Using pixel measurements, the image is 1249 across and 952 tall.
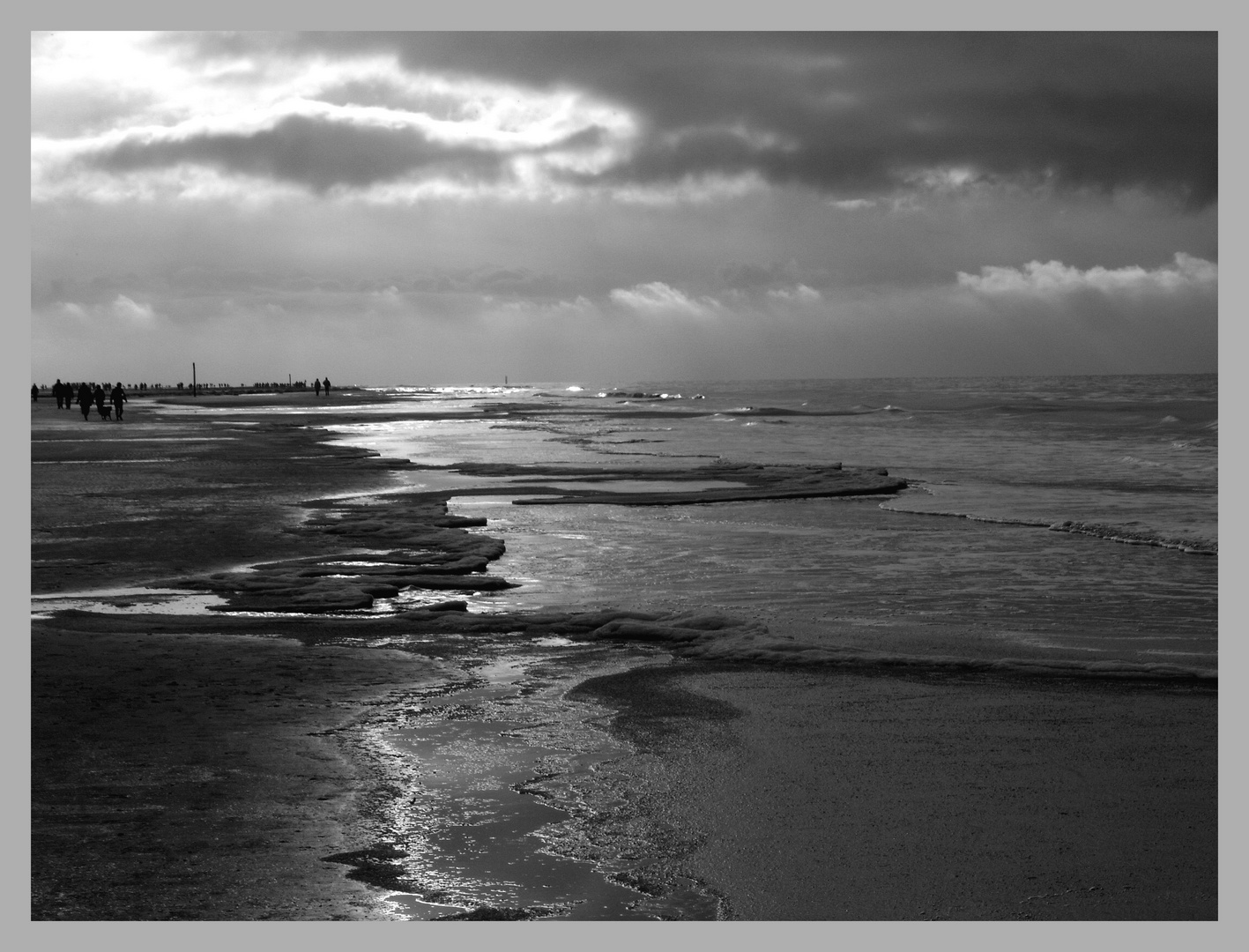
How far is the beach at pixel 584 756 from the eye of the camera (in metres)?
4.84

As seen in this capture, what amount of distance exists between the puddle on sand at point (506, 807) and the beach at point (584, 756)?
0.02 m

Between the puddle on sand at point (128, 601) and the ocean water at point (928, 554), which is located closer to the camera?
the ocean water at point (928, 554)

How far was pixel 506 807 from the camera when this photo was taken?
18.9 ft

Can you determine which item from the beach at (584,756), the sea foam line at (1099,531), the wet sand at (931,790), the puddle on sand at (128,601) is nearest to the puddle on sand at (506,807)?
the beach at (584,756)

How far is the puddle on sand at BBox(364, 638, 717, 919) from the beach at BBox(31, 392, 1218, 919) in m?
0.02

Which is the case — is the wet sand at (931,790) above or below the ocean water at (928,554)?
below

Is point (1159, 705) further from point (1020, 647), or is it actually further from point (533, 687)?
point (533, 687)

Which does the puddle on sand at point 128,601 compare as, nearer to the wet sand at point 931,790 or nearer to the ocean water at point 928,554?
the ocean water at point 928,554

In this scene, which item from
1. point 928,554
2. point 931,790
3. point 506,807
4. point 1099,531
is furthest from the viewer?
point 1099,531

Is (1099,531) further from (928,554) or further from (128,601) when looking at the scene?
(128,601)

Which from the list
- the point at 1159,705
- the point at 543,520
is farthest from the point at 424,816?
the point at 543,520

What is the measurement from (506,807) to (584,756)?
0.89 m

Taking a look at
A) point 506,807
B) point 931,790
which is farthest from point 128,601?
point 931,790

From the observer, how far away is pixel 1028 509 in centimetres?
1950
